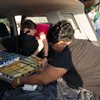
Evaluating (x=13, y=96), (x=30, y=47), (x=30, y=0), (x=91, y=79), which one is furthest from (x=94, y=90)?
(x=30, y=47)

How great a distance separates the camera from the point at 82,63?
117 centimetres

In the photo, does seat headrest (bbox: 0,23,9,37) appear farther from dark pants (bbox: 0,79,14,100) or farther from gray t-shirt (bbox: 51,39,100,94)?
gray t-shirt (bbox: 51,39,100,94)

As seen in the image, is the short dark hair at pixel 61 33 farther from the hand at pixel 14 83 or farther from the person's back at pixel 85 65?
Result: the hand at pixel 14 83

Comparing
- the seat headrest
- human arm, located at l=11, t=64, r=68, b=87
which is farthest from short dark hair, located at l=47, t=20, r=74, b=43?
the seat headrest

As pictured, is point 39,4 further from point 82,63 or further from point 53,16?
point 82,63

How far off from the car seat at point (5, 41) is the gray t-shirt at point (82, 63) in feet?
7.09

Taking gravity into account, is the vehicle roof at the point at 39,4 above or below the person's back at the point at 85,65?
above

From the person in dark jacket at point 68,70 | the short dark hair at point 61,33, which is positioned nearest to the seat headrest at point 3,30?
the person in dark jacket at point 68,70

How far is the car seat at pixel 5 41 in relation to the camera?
286cm

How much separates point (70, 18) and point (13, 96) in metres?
1.63

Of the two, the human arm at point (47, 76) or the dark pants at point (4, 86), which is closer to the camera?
the human arm at point (47, 76)

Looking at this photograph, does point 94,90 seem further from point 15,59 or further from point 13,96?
point 15,59

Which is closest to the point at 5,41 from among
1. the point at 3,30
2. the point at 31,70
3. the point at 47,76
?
the point at 3,30

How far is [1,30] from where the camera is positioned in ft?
9.29
